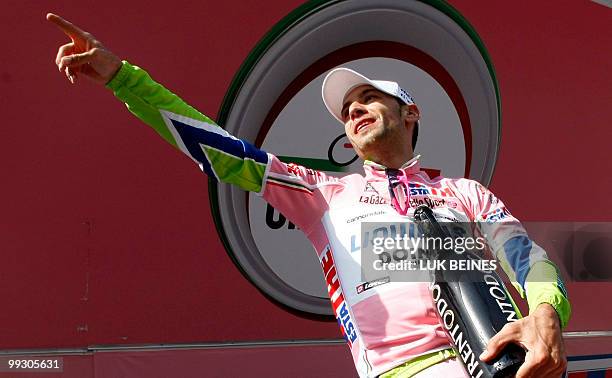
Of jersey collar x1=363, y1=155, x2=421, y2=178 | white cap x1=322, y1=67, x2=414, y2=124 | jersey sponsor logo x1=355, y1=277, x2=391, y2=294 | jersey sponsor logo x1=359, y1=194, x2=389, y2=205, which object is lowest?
jersey sponsor logo x1=355, y1=277, x2=391, y2=294

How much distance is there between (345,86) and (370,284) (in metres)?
0.59

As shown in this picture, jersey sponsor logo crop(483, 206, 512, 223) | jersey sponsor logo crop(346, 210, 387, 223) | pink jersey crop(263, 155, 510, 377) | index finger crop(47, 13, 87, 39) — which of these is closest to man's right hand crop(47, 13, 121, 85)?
index finger crop(47, 13, 87, 39)

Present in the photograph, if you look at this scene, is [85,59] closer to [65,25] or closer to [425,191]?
[65,25]

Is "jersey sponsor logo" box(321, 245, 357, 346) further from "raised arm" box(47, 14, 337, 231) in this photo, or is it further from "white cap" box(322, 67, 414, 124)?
"white cap" box(322, 67, 414, 124)

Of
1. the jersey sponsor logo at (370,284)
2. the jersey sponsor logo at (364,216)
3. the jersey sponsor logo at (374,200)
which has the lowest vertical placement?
the jersey sponsor logo at (370,284)

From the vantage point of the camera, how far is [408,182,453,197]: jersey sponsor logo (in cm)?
179

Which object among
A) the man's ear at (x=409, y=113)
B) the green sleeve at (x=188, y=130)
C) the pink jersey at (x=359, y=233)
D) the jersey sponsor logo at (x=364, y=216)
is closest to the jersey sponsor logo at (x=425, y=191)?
the pink jersey at (x=359, y=233)

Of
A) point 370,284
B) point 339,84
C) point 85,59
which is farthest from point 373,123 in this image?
point 85,59

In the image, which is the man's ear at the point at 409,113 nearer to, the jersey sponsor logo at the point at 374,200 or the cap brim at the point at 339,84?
the cap brim at the point at 339,84

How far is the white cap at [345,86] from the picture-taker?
194 centimetres

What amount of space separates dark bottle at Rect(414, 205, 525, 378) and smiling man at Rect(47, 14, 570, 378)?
0.03 metres

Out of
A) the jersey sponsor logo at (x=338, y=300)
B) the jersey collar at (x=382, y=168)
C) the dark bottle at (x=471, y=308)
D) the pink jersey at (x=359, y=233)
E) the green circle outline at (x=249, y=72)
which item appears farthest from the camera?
the green circle outline at (x=249, y=72)

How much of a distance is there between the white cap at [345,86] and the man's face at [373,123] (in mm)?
18

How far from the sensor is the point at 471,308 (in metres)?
1.47
